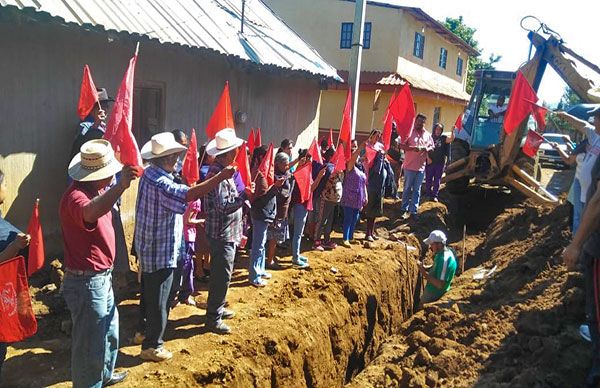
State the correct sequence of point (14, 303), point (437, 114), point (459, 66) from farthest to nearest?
point (459, 66) < point (437, 114) < point (14, 303)

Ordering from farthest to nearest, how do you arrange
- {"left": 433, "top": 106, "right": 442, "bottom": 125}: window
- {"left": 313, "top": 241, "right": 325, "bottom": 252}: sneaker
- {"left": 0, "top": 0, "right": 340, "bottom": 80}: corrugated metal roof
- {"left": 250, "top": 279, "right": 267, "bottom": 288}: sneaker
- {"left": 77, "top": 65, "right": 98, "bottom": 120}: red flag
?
{"left": 433, "top": 106, "right": 442, "bottom": 125}: window → {"left": 313, "top": 241, "right": 325, "bottom": 252}: sneaker → {"left": 250, "top": 279, "right": 267, "bottom": 288}: sneaker → {"left": 0, "top": 0, "right": 340, "bottom": 80}: corrugated metal roof → {"left": 77, "top": 65, "right": 98, "bottom": 120}: red flag

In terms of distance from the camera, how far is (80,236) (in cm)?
341

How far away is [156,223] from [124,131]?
843 millimetres

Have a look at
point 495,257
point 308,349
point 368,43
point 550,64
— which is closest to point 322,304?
point 308,349

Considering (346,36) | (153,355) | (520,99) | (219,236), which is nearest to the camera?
(153,355)

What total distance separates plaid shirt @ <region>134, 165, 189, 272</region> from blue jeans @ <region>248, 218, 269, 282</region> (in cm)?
197

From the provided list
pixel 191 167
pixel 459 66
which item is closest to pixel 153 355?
pixel 191 167

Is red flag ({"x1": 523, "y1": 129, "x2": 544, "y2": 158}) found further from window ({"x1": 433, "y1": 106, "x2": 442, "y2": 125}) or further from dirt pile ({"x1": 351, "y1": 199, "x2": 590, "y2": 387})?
window ({"x1": 433, "y1": 106, "x2": 442, "y2": 125})

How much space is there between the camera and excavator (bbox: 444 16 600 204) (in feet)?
28.5

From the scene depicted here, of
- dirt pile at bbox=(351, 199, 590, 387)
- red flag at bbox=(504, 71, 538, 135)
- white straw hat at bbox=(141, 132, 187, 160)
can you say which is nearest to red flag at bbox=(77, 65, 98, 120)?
white straw hat at bbox=(141, 132, 187, 160)

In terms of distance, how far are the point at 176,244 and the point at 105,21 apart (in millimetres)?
3199

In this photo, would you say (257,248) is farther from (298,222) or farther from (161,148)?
(161,148)

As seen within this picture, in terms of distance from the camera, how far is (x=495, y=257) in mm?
8836

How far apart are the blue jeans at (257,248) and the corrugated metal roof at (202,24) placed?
2789 millimetres
